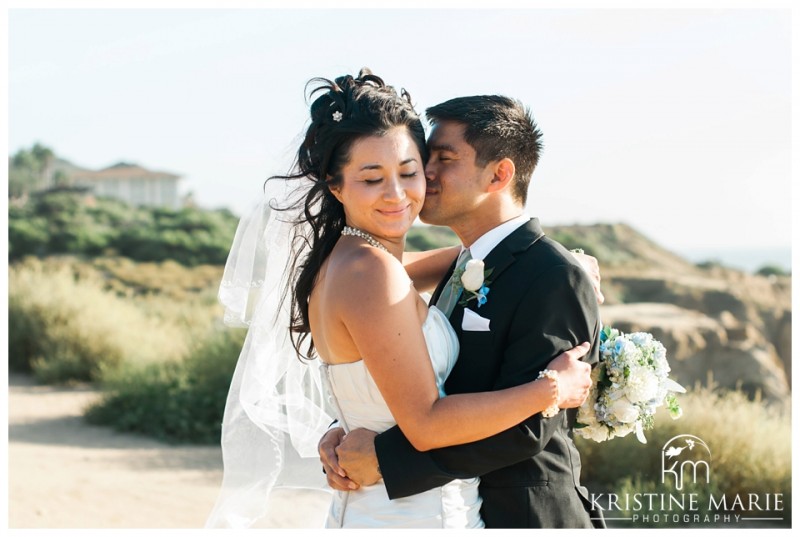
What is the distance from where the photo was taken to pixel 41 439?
10.0 metres

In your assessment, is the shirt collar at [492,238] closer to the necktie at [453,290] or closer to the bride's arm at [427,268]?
the necktie at [453,290]

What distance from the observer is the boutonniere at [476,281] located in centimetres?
317

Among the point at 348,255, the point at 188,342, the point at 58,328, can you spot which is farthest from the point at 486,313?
the point at 58,328

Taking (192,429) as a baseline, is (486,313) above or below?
above

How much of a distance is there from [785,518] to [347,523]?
5.35 meters

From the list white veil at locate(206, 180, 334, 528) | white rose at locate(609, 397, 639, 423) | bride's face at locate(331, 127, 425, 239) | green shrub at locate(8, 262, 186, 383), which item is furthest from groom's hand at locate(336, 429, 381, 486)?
green shrub at locate(8, 262, 186, 383)

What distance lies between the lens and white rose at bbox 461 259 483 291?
3.16 metres

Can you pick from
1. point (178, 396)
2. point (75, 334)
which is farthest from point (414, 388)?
point (75, 334)

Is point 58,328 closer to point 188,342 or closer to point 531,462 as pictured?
point 188,342

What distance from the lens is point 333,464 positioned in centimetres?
328

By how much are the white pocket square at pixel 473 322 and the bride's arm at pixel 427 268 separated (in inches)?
39.1

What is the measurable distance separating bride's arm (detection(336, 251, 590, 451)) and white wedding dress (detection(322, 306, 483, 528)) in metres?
0.18

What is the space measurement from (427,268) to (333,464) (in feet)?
3.99

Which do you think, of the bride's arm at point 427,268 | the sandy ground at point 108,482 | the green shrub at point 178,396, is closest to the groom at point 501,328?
the bride's arm at point 427,268
